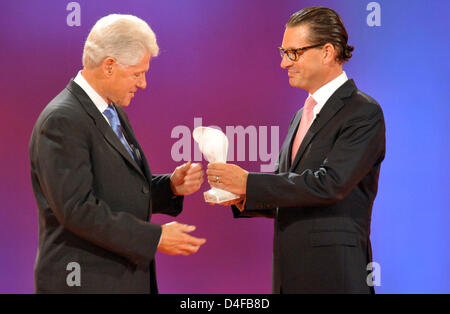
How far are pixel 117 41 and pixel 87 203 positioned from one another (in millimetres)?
592

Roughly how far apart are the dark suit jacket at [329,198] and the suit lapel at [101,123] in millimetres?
516

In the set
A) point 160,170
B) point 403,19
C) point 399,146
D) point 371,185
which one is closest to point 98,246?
point 371,185

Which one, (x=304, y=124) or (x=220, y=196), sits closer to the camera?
(x=220, y=196)

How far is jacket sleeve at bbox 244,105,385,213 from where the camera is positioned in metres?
2.15

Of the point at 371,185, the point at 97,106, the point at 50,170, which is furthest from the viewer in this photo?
the point at 371,185

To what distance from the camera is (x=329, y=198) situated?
2.15m

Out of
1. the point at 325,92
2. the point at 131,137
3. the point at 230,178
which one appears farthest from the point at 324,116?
the point at 131,137

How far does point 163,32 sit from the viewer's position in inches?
131

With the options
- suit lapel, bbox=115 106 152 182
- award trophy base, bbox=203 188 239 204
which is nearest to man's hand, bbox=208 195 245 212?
award trophy base, bbox=203 188 239 204

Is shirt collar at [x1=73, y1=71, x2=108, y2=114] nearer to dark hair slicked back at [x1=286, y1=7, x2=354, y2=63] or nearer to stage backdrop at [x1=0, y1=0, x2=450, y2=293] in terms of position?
dark hair slicked back at [x1=286, y1=7, x2=354, y2=63]

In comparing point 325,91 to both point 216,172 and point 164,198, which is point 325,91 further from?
point 164,198

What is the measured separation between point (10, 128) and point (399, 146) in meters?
2.30

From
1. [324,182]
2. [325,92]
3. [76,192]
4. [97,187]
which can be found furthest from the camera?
[325,92]

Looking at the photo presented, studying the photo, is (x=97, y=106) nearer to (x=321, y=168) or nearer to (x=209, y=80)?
(x=321, y=168)
